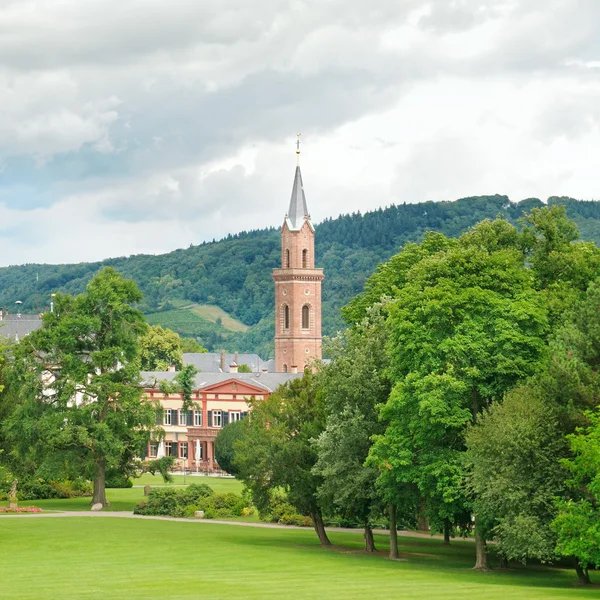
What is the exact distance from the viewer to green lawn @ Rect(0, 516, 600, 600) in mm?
36625

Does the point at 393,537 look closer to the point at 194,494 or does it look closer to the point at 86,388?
the point at 194,494

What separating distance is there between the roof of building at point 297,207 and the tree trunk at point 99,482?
84884mm

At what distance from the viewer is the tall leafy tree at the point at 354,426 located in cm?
5144

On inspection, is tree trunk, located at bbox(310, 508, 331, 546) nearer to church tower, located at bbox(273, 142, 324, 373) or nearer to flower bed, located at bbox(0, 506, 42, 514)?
flower bed, located at bbox(0, 506, 42, 514)

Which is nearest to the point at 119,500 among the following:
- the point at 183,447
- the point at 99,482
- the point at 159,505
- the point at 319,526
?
the point at 99,482

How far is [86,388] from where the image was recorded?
73.5 meters

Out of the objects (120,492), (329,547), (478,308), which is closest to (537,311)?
(478,308)

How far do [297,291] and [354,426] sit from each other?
106 metres

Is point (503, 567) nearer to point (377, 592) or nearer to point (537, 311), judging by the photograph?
point (537, 311)

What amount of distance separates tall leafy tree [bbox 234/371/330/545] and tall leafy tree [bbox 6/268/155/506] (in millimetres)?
16933

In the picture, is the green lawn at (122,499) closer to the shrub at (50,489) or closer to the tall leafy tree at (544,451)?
the shrub at (50,489)

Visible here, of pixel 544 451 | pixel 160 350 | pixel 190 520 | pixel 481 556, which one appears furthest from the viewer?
pixel 160 350

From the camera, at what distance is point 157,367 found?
154125 mm

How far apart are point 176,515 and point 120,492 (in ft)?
58.9
